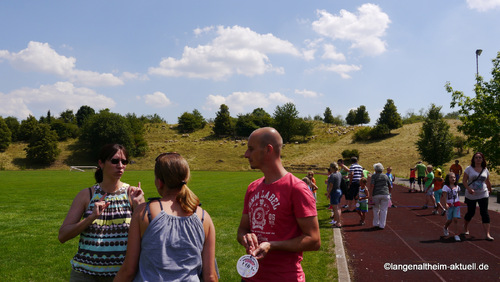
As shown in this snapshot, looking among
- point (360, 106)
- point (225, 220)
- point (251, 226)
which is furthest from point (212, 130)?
point (251, 226)

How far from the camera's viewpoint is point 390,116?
250 feet

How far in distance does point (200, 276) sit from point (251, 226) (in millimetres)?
621

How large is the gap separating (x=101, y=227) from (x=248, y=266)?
4.66ft

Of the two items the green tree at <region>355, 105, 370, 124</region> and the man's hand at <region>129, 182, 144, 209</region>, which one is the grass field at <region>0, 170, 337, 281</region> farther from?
the green tree at <region>355, 105, 370, 124</region>

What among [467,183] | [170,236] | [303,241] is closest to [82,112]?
[467,183]

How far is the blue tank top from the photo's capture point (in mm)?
2357

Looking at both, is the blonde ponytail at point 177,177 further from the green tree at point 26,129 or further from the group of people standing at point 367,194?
the green tree at point 26,129

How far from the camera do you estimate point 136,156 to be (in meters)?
69.4

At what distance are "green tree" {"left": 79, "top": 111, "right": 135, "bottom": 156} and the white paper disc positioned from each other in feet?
229

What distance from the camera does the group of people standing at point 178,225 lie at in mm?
2379

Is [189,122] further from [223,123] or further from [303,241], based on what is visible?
[303,241]

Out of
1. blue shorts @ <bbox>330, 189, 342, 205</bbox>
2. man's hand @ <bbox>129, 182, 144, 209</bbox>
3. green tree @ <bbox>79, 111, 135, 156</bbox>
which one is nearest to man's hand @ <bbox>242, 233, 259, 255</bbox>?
man's hand @ <bbox>129, 182, 144, 209</bbox>

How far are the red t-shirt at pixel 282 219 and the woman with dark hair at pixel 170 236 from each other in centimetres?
46

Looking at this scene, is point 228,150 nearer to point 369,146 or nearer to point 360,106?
point 369,146
